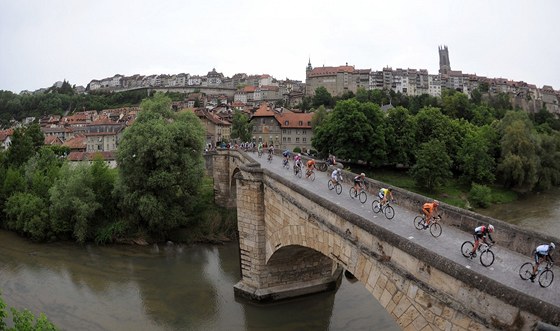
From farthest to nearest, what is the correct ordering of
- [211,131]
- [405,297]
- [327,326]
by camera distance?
[211,131]
[327,326]
[405,297]

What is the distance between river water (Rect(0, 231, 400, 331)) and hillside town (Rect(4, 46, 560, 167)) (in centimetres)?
2811

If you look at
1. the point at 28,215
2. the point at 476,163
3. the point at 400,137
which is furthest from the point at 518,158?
the point at 28,215

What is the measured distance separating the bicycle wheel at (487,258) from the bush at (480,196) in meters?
39.0

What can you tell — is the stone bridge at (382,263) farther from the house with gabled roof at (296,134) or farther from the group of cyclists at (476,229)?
the house with gabled roof at (296,134)

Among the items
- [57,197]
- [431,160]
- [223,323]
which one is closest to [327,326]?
[223,323]

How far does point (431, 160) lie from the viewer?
46.3 meters

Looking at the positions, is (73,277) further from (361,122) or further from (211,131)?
(211,131)

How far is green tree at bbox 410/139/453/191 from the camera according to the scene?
46.2 meters

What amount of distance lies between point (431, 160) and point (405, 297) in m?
39.4

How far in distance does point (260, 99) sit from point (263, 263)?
124295mm

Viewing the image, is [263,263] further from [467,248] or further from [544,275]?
[544,275]

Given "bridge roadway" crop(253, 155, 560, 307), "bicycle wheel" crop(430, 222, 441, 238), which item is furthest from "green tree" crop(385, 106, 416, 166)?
"bicycle wheel" crop(430, 222, 441, 238)

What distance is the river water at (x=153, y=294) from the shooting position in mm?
19547

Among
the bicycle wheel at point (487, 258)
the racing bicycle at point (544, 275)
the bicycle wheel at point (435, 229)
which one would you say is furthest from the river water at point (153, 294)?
the racing bicycle at point (544, 275)
